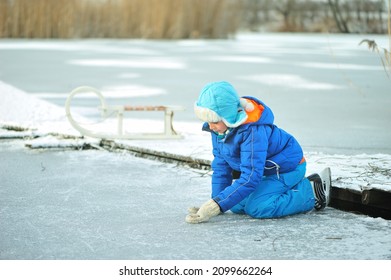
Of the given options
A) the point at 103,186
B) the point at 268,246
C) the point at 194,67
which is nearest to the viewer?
the point at 268,246

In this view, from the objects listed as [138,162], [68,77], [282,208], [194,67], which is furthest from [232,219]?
[194,67]

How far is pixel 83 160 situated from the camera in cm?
421

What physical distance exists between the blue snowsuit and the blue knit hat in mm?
74

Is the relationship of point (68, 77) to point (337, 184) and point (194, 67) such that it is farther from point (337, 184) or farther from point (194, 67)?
point (337, 184)

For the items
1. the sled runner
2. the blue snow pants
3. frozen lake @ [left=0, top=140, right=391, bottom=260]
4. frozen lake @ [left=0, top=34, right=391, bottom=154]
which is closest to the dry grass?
frozen lake @ [left=0, top=34, right=391, bottom=154]

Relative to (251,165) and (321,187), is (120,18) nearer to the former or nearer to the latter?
(321,187)

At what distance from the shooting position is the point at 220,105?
9.12ft

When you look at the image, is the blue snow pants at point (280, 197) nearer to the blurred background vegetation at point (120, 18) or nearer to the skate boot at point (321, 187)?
the skate boot at point (321, 187)

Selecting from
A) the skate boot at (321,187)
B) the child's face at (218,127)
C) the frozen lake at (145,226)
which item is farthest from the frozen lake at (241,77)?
the child's face at (218,127)

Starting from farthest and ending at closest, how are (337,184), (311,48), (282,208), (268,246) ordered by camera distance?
1. (311,48)
2. (337,184)
3. (282,208)
4. (268,246)

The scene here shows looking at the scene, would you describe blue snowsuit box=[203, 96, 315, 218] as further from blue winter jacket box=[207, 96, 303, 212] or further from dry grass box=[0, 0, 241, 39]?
dry grass box=[0, 0, 241, 39]

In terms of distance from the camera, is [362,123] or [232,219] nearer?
[232,219]

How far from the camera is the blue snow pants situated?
2908 mm

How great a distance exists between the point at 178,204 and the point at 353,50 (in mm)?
9629
